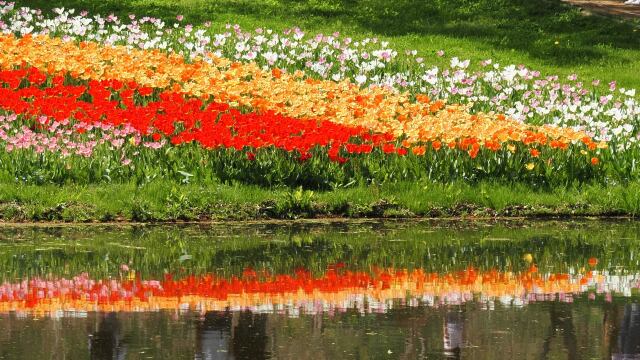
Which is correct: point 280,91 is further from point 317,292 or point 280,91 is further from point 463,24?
point 463,24

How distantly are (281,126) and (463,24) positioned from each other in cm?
1101

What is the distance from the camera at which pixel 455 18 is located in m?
23.6

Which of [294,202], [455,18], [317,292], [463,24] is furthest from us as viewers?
[455,18]

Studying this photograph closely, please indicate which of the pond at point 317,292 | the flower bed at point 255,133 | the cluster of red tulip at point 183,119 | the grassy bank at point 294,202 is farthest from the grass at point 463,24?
the pond at point 317,292

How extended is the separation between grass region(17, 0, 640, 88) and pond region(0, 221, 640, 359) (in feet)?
31.5

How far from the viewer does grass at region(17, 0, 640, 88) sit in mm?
20453

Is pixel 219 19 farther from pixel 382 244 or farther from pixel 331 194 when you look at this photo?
pixel 382 244

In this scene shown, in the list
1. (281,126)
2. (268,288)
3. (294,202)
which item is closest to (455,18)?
(281,126)

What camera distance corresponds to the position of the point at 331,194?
1200 cm

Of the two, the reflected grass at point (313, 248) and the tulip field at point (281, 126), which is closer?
the reflected grass at point (313, 248)

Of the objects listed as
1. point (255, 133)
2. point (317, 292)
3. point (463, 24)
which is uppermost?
point (463, 24)

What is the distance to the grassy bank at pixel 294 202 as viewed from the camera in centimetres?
1129

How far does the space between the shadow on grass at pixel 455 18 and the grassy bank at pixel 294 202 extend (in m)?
8.50

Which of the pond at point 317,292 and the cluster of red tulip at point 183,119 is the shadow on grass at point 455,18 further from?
the pond at point 317,292
